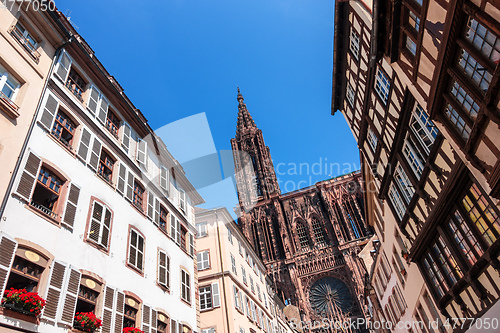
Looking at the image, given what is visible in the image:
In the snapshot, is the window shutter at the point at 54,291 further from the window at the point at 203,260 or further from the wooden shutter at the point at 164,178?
the window at the point at 203,260

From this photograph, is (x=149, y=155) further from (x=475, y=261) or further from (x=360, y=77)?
(x=475, y=261)

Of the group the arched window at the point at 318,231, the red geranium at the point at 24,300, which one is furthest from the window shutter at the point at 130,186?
the arched window at the point at 318,231

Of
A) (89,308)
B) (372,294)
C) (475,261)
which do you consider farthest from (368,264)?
(89,308)

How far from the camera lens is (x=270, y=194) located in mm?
61094

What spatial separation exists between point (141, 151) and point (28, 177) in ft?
21.2

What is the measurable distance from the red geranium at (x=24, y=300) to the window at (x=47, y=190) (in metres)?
2.20

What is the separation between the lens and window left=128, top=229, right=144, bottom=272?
10753mm

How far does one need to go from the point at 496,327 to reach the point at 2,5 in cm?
1496

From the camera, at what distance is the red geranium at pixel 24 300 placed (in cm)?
629

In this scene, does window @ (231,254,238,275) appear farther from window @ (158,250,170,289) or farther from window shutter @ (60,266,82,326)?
window shutter @ (60,266,82,326)

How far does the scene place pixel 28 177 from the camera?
7895 millimetres

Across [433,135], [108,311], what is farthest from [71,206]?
[433,135]

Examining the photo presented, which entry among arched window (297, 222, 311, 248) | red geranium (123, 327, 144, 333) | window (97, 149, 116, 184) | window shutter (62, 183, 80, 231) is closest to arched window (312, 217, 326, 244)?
arched window (297, 222, 311, 248)

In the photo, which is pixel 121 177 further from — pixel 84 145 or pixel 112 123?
pixel 112 123
